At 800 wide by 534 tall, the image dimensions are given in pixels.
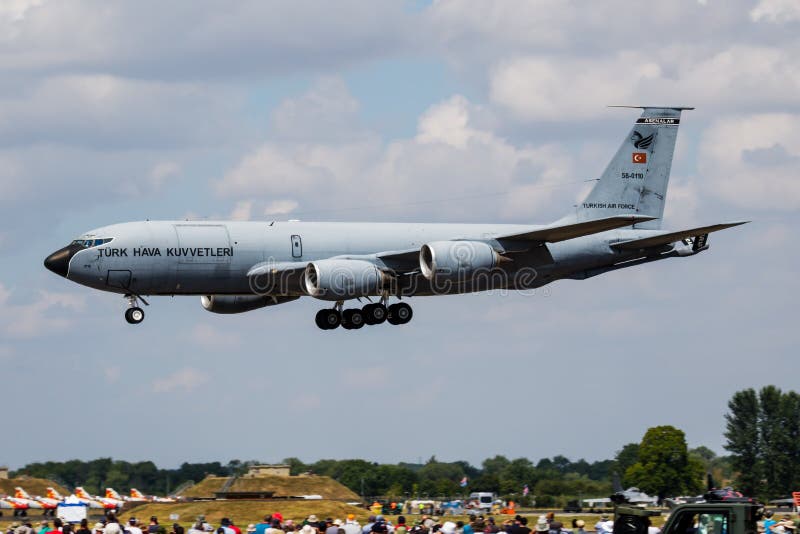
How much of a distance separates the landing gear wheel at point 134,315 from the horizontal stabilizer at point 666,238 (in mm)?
23454

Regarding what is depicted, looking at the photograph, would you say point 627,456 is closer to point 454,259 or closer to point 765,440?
point 765,440

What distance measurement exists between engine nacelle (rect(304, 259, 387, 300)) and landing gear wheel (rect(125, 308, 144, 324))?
24.6 ft

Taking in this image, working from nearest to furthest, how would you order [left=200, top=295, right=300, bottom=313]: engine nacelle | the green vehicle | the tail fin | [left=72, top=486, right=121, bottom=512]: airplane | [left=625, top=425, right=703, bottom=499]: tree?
the green vehicle → [left=200, top=295, right=300, bottom=313]: engine nacelle → the tail fin → [left=72, top=486, right=121, bottom=512]: airplane → [left=625, top=425, right=703, bottom=499]: tree

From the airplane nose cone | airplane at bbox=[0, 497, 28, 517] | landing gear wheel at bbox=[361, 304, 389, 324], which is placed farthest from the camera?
airplane at bbox=[0, 497, 28, 517]

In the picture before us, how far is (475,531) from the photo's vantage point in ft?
113

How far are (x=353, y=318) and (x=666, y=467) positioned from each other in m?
66.9

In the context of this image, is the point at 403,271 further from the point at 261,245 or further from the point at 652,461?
the point at 652,461

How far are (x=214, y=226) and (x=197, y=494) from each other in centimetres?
3769

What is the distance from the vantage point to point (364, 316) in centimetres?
6044

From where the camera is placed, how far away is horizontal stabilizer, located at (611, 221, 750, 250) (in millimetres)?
58056

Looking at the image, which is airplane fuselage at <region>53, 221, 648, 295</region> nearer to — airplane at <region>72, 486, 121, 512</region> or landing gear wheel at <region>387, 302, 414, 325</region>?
landing gear wheel at <region>387, 302, 414, 325</region>

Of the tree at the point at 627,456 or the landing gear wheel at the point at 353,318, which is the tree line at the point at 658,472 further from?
the landing gear wheel at the point at 353,318

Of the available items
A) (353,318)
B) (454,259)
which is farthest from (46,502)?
(454,259)

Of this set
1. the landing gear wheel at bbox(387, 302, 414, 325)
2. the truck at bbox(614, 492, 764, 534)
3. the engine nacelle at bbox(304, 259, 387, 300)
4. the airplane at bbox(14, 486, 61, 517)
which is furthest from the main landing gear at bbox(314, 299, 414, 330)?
the truck at bbox(614, 492, 764, 534)
